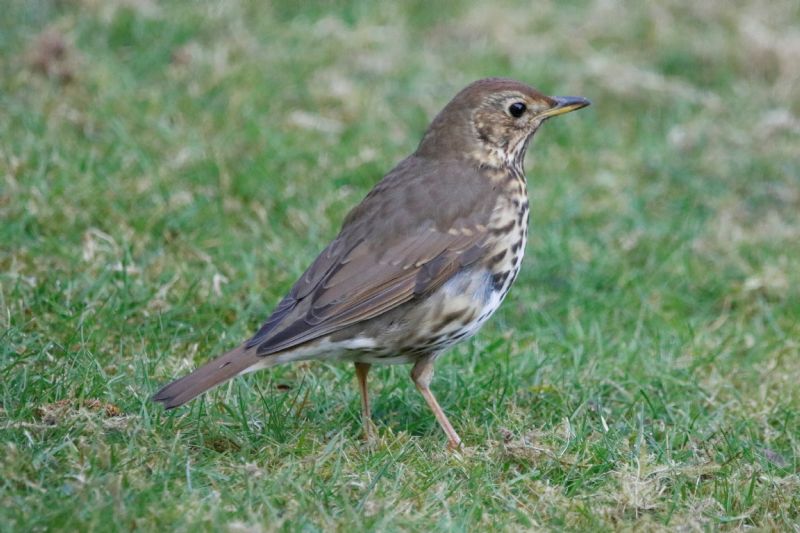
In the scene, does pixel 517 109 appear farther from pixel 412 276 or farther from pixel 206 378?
pixel 206 378

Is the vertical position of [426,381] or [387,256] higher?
[387,256]

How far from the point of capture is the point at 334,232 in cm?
719

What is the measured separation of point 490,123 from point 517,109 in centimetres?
15

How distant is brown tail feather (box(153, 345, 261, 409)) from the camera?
4609mm

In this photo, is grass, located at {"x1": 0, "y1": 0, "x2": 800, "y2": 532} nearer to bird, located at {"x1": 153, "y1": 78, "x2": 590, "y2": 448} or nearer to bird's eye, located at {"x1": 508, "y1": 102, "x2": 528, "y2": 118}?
bird, located at {"x1": 153, "y1": 78, "x2": 590, "y2": 448}

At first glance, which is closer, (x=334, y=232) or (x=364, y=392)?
(x=364, y=392)

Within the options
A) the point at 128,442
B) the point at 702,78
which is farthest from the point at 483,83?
the point at 702,78

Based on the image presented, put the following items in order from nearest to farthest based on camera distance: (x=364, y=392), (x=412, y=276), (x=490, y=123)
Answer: (x=412, y=276), (x=364, y=392), (x=490, y=123)

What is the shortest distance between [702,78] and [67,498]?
23.3 ft

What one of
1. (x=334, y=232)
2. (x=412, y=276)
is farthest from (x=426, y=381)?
(x=334, y=232)

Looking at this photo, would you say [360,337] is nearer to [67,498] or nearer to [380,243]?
[380,243]

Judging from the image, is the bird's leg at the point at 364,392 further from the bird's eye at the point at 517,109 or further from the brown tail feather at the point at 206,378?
the bird's eye at the point at 517,109

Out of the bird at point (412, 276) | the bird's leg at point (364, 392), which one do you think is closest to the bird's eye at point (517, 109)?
the bird at point (412, 276)

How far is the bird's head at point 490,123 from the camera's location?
18.8ft
